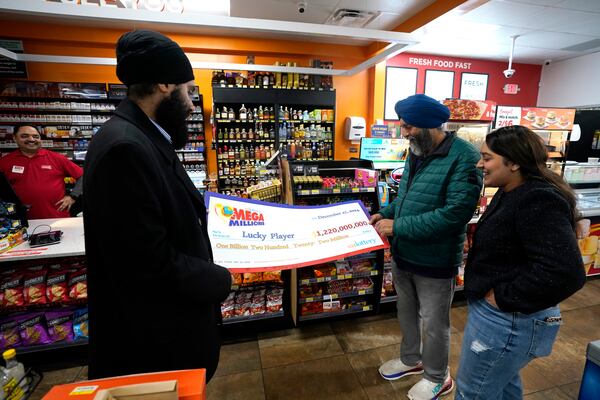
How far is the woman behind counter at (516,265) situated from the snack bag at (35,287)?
10.2 ft

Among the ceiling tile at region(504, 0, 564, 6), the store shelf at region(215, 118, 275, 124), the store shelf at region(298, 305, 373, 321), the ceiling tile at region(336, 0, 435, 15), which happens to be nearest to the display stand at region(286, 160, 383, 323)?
the store shelf at region(298, 305, 373, 321)

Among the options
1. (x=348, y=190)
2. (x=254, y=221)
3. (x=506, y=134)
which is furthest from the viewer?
(x=348, y=190)

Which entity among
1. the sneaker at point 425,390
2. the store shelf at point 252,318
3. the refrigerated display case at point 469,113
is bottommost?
the sneaker at point 425,390

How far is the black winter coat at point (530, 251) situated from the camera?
3.80 ft

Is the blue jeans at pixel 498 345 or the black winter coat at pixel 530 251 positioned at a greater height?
the black winter coat at pixel 530 251

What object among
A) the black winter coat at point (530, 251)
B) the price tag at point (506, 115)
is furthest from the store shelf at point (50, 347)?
the price tag at point (506, 115)

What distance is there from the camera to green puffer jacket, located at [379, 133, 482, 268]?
1737 millimetres

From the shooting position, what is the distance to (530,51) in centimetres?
755

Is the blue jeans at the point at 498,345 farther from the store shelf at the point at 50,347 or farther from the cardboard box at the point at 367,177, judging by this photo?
the store shelf at the point at 50,347

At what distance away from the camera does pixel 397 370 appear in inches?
93.1

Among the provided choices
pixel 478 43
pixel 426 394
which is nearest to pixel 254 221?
pixel 426 394

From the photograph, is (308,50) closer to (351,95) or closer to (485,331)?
(351,95)

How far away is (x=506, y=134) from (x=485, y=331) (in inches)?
36.7

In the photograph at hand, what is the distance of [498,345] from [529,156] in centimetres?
87
